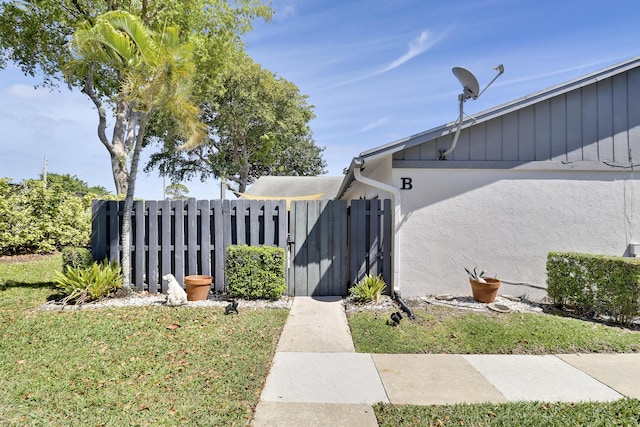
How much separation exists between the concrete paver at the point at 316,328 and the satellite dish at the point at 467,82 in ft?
14.6

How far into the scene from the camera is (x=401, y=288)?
242 inches

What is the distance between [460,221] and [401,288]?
1.79m

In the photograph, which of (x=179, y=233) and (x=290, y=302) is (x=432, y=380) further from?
(x=179, y=233)

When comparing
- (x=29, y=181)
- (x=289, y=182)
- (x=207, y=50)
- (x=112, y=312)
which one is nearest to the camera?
(x=112, y=312)

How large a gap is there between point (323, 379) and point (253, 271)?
2983 millimetres


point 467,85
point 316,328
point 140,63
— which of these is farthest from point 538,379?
point 140,63

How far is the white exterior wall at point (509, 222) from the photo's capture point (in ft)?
20.2

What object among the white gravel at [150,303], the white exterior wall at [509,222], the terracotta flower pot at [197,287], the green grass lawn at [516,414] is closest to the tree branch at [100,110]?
the white gravel at [150,303]

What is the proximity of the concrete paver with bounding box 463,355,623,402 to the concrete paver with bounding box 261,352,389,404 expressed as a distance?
4.13 ft

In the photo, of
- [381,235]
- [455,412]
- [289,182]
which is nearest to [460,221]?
[381,235]

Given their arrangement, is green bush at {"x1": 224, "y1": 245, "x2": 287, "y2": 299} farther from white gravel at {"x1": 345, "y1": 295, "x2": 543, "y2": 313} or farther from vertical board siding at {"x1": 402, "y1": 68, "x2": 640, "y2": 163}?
vertical board siding at {"x1": 402, "y1": 68, "x2": 640, "y2": 163}

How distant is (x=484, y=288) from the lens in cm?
563

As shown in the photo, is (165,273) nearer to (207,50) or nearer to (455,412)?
(455,412)

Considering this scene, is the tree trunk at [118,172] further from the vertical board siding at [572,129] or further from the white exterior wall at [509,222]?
the white exterior wall at [509,222]
